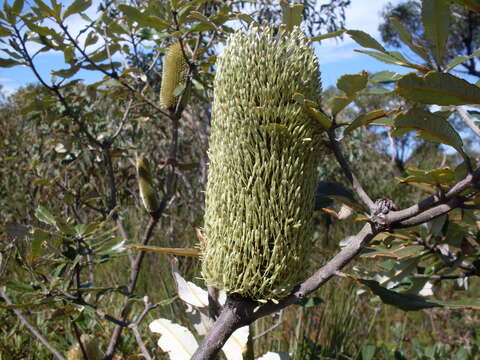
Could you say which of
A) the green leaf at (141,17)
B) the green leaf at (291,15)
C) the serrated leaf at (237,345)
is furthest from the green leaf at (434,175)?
the green leaf at (141,17)

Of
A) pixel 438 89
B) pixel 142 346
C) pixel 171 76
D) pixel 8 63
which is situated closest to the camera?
pixel 438 89

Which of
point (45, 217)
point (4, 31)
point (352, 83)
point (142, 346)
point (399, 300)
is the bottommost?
point (142, 346)

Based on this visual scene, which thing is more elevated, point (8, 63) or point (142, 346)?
point (8, 63)

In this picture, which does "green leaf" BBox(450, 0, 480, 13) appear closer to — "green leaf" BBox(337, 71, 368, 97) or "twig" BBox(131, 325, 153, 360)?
"green leaf" BBox(337, 71, 368, 97)

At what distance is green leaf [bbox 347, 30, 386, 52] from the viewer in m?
0.84

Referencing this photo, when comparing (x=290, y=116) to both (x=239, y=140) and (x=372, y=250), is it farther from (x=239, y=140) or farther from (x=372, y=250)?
(x=372, y=250)

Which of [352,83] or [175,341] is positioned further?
[175,341]

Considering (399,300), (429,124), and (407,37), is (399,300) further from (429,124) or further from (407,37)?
(407,37)

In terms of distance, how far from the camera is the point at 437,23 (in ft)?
2.63

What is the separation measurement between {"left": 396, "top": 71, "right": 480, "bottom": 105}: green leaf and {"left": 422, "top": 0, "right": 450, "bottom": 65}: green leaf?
0.14 m

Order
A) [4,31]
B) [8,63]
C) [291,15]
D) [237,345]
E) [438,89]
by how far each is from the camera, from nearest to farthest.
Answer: [438,89] < [291,15] < [237,345] < [4,31] < [8,63]

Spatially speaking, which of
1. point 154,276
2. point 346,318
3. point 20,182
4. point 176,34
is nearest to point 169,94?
point 176,34

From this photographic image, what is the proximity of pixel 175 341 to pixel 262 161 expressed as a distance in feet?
1.59

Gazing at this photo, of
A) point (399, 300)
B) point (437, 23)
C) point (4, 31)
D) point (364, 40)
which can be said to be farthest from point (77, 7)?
point (399, 300)
